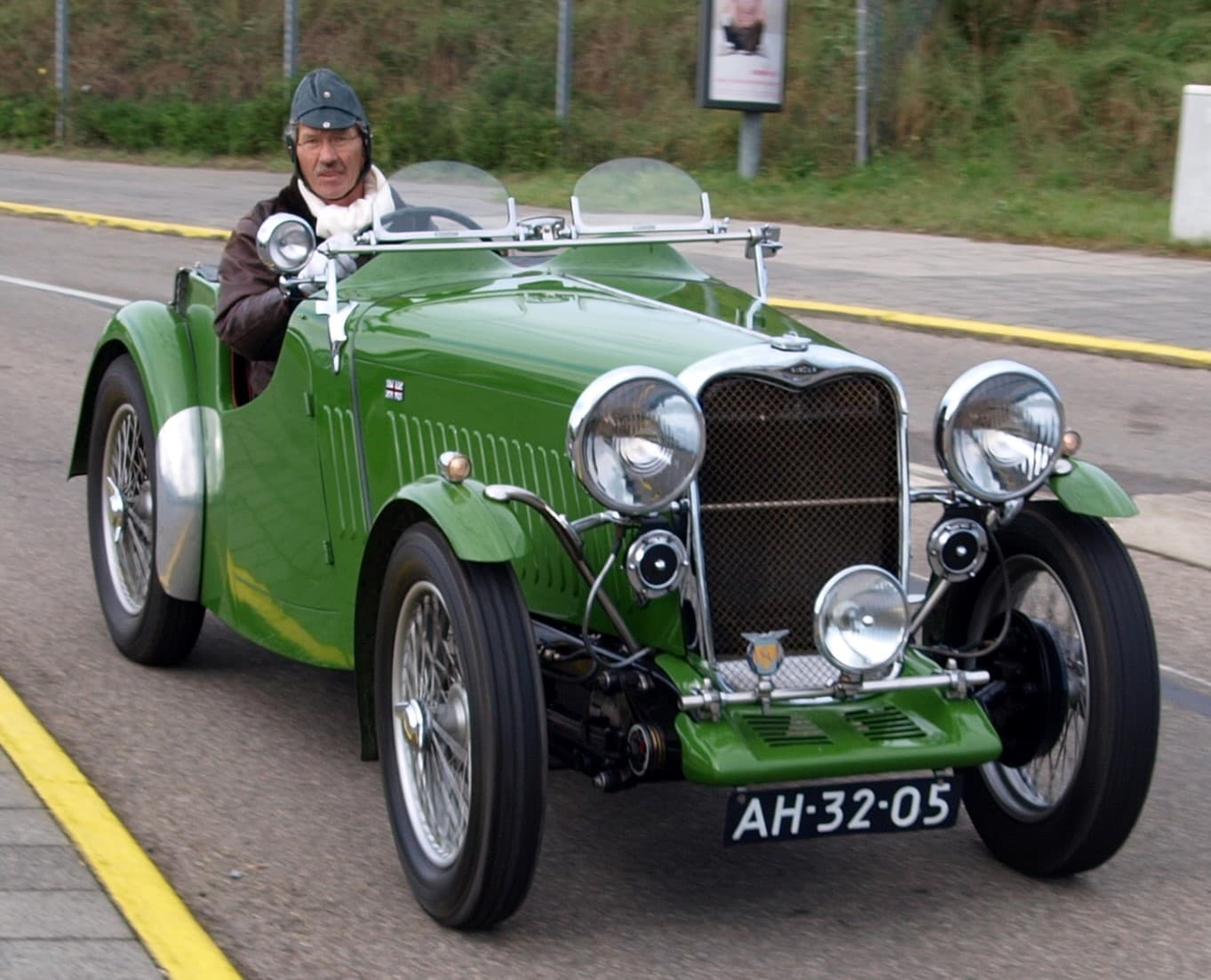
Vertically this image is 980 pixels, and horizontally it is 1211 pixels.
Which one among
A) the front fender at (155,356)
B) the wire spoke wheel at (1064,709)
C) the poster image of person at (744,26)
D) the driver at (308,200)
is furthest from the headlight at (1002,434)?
the poster image of person at (744,26)

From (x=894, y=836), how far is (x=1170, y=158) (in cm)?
1702

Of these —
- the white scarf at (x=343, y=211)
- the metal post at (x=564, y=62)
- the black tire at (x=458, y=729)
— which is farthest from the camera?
the metal post at (x=564, y=62)

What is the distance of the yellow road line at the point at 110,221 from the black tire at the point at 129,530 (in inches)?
485

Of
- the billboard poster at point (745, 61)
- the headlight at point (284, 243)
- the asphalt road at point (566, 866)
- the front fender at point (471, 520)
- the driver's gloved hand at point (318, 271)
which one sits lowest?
the asphalt road at point (566, 866)

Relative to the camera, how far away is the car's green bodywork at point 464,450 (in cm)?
375

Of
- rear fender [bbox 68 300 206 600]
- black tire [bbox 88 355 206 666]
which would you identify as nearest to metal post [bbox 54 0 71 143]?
black tire [bbox 88 355 206 666]

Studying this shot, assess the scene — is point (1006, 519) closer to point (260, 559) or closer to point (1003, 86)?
point (260, 559)

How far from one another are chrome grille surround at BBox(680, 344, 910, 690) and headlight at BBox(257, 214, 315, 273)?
141cm

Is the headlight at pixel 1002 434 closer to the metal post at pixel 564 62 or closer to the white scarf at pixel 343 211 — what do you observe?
the white scarf at pixel 343 211

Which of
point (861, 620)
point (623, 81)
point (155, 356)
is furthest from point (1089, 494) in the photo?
point (623, 81)

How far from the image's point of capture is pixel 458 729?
3.87m

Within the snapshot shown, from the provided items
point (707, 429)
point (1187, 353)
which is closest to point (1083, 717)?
point (707, 429)

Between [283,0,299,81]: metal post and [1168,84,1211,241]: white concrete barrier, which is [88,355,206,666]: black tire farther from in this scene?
[283,0,299,81]: metal post

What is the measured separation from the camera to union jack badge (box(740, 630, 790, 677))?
A: 377 centimetres
